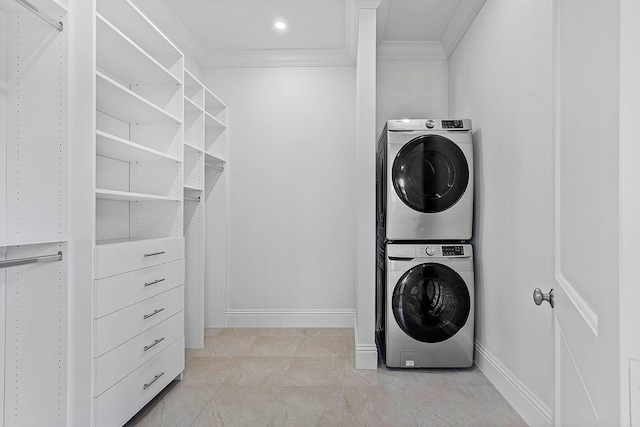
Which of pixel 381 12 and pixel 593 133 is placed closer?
pixel 593 133

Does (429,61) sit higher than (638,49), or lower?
higher

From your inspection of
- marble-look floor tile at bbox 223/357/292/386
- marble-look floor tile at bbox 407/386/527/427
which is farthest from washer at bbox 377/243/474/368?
marble-look floor tile at bbox 223/357/292/386

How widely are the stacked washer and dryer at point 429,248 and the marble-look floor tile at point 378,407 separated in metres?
0.36

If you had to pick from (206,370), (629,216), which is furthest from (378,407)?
(629,216)

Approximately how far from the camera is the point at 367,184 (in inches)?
108

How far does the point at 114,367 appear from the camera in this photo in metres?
1.82

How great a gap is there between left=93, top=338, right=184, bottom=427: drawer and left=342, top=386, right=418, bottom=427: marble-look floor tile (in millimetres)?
1074

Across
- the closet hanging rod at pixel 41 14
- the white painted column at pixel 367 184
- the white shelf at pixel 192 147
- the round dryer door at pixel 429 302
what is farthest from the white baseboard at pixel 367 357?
the closet hanging rod at pixel 41 14

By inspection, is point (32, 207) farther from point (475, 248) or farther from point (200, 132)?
point (475, 248)

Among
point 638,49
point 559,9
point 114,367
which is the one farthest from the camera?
point 114,367

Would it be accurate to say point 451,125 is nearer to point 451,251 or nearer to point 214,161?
point 451,251

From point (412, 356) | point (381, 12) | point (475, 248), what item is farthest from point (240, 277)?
point (381, 12)

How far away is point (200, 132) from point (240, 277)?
1.48 meters

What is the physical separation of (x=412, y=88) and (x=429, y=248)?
5.74ft
